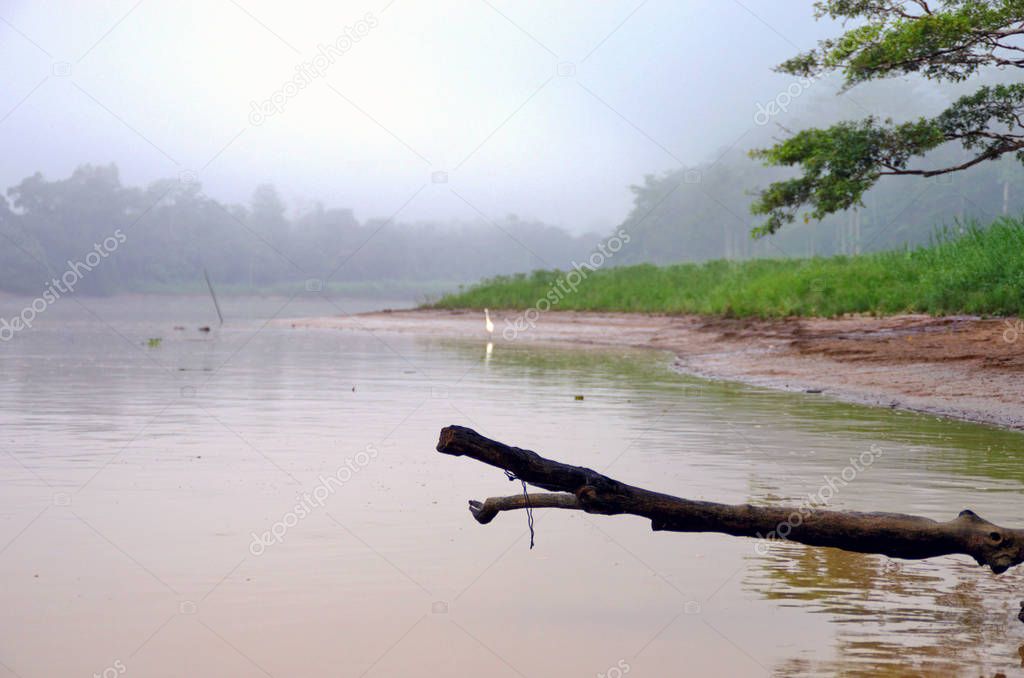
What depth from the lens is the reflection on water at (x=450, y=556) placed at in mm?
4867

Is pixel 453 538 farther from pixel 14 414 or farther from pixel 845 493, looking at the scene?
pixel 14 414

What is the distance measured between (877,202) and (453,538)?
8683cm

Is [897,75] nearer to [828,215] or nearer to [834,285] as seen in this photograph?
[834,285]

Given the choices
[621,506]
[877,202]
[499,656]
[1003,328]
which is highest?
[877,202]

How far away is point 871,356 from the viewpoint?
18.7 metres

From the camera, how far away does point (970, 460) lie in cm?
961

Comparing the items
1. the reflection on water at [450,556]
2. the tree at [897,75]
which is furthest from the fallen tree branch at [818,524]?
the tree at [897,75]

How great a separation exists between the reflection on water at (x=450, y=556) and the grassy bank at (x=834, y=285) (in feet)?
30.2

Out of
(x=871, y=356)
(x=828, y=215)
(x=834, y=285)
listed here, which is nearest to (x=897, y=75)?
(x=871, y=356)

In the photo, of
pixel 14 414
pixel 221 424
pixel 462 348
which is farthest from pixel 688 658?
pixel 462 348

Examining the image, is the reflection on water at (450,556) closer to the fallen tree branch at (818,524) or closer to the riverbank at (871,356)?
the fallen tree branch at (818,524)

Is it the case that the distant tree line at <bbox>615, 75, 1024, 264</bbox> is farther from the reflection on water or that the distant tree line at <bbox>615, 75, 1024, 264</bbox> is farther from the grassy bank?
the reflection on water

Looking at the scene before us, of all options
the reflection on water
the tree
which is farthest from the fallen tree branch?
the tree

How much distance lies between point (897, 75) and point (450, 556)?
567 inches
